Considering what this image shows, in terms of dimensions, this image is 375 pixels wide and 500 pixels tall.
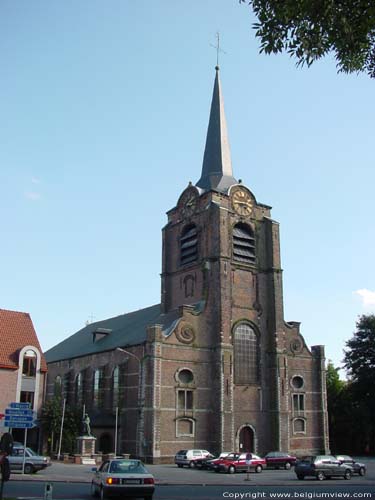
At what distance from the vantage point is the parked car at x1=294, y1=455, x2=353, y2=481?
26641 millimetres

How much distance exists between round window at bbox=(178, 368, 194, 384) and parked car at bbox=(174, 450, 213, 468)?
20.7 ft

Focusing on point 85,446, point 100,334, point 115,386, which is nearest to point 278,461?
point 85,446

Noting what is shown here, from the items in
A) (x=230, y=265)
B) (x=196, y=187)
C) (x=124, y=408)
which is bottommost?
(x=124, y=408)

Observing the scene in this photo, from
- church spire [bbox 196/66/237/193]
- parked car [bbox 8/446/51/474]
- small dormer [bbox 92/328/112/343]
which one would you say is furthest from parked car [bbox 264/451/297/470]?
small dormer [bbox 92/328/112/343]

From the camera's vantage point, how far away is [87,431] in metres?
41.0

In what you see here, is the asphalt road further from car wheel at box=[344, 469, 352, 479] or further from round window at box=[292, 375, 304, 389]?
round window at box=[292, 375, 304, 389]

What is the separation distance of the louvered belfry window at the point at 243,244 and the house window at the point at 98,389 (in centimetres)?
1628

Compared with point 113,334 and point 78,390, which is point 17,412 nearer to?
point 78,390

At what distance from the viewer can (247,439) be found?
144ft

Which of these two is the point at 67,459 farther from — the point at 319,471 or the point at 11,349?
the point at 319,471

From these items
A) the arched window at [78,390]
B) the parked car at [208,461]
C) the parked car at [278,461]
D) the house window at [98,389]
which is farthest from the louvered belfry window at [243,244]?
the arched window at [78,390]

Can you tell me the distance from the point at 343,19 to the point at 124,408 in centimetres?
3977

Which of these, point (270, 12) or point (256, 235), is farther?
point (256, 235)

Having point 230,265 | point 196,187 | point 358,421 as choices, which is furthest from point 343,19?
point 358,421
